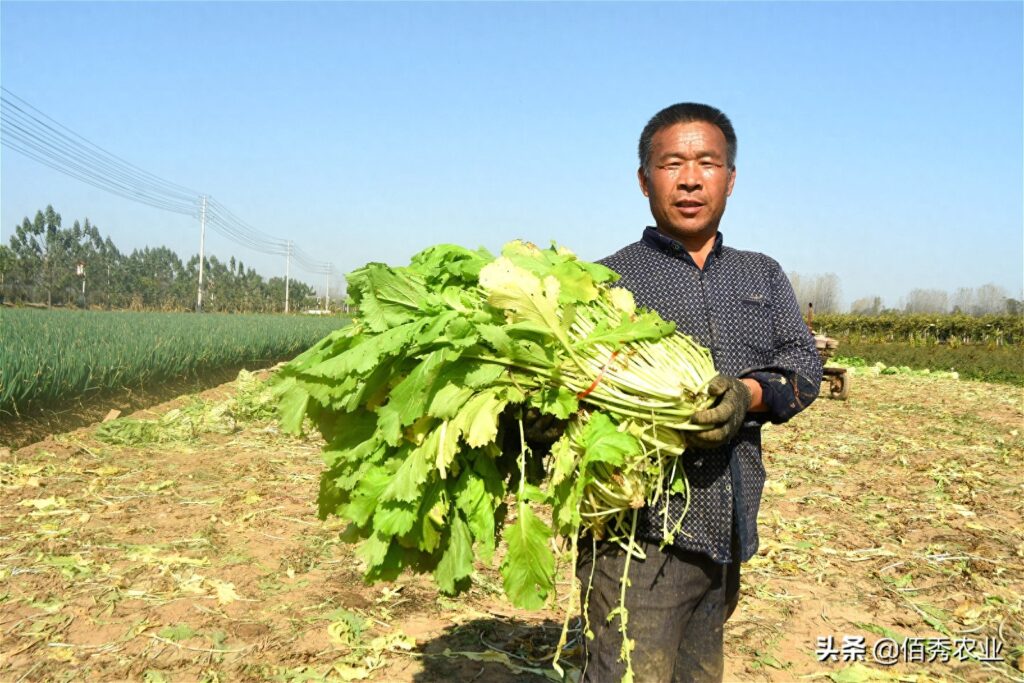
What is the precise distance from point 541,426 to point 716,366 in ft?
2.13

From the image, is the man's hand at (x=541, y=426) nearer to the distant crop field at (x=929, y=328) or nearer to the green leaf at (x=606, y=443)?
the green leaf at (x=606, y=443)

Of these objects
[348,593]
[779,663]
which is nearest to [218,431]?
[348,593]

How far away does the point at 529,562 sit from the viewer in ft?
7.09

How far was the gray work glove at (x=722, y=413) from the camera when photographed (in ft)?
6.56

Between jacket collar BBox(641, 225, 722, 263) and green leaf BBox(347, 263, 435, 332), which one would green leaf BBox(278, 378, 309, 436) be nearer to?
green leaf BBox(347, 263, 435, 332)

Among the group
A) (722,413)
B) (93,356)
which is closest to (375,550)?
(722,413)

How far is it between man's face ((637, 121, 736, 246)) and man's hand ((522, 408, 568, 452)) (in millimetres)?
811

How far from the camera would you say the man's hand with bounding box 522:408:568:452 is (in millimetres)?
2129

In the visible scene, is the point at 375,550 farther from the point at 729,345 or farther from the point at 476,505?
the point at 729,345

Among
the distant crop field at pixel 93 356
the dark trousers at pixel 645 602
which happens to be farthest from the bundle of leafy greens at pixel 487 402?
the distant crop field at pixel 93 356

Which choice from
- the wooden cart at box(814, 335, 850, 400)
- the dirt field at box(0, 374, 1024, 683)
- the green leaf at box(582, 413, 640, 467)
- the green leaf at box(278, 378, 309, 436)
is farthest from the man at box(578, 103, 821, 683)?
the wooden cart at box(814, 335, 850, 400)

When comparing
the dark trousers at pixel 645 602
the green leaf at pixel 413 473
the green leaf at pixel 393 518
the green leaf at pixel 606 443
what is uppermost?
the green leaf at pixel 606 443

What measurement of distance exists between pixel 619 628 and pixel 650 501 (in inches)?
17.1

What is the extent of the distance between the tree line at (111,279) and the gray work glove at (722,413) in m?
50.5
